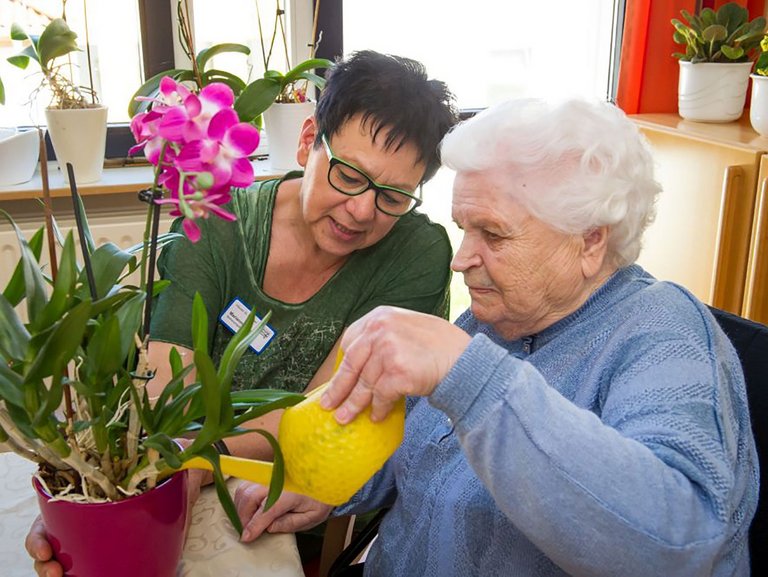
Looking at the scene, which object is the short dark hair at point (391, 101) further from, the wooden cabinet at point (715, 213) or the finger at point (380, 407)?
the wooden cabinet at point (715, 213)

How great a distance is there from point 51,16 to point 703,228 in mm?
2238

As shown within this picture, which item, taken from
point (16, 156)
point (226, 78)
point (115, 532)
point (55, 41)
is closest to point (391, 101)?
point (115, 532)

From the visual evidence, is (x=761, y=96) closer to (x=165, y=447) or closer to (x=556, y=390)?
(x=556, y=390)

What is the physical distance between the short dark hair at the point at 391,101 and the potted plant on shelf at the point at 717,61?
5.63ft

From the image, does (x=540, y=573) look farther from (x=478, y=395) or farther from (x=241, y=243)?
(x=241, y=243)

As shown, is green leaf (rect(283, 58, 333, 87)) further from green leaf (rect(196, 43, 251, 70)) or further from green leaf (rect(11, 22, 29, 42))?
green leaf (rect(11, 22, 29, 42))

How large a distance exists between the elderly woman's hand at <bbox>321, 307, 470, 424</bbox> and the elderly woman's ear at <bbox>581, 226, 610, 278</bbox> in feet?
1.09

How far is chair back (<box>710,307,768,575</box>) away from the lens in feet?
3.88

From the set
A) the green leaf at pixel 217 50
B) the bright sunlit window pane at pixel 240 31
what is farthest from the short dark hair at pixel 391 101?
the bright sunlit window pane at pixel 240 31

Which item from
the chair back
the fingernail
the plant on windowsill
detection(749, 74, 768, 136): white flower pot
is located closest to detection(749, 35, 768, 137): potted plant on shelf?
detection(749, 74, 768, 136): white flower pot

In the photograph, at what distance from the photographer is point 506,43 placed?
3.36m

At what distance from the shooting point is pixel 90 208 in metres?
2.58

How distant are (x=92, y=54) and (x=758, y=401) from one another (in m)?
2.34

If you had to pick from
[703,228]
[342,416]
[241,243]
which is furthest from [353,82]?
[703,228]
